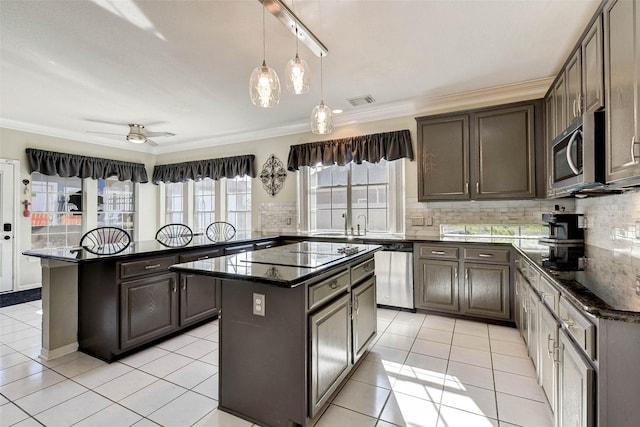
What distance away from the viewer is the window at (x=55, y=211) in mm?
4879

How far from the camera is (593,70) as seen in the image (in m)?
1.93

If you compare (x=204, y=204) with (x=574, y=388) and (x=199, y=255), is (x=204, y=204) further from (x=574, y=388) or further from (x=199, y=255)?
(x=574, y=388)

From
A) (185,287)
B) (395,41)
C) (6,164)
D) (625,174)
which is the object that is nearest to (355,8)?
(395,41)

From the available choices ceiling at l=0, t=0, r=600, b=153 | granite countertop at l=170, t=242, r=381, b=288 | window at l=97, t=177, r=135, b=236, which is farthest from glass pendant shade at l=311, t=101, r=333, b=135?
window at l=97, t=177, r=135, b=236

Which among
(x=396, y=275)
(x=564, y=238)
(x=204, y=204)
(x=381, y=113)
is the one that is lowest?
(x=396, y=275)

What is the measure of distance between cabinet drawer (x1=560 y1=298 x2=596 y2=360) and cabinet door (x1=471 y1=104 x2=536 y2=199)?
2.19 metres

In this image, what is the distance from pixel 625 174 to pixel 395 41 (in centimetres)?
182

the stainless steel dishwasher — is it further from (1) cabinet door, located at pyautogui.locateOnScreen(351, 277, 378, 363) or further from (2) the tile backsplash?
(1) cabinet door, located at pyautogui.locateOnScreen(351, 277, 378, 363)

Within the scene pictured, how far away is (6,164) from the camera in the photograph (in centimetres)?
451

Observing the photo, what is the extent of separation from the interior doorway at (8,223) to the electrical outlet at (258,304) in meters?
5.09

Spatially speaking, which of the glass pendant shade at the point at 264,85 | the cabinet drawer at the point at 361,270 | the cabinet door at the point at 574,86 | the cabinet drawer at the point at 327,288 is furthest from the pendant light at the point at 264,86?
the cabinet door at the point at 574,86

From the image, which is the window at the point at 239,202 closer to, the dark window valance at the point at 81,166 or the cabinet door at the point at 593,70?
the dark window valance at the point at 81,166

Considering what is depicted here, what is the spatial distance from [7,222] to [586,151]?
6816 millimetres

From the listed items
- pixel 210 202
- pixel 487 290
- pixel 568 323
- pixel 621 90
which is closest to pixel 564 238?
pixel 487 290
